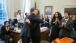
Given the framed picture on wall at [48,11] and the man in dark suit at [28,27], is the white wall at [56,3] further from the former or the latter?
the man in dark suit at [28,27]

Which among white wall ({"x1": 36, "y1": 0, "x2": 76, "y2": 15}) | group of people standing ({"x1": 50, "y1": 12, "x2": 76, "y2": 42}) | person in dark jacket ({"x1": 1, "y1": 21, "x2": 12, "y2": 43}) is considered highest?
white wall ({"x1": 36, "y1": 0, "x2": 76, "y2": 15})

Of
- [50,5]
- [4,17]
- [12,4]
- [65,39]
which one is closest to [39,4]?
[50,5]

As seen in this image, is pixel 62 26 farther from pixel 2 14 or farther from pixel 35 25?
pixel 2 14

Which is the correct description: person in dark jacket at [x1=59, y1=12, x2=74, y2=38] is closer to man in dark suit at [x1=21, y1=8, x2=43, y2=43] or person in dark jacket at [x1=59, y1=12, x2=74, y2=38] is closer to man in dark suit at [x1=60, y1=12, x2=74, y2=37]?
man in dark suit at [x1=60, y1=12, x2=74, y2=37]

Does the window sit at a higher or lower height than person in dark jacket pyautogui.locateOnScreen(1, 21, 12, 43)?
higher

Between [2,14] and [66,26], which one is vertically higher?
[2,14]

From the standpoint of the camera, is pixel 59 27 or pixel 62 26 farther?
pixel 59 27

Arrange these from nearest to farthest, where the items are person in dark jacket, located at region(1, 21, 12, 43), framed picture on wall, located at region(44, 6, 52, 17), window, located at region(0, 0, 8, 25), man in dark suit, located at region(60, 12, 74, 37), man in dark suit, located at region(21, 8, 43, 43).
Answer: man in dark suit, located at region(21, 8, 43, 43) → man in dark suit, located at region(60, 12, 74, 37) → person in dark jacket, located at region(1, 21, 12, 43) → window, located at region(0, 0, 8, 25) → framed picture on wall, located at region(44, 6, 52, 17)

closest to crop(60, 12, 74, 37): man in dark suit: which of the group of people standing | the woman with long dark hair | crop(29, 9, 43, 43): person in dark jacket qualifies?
the group of people standing

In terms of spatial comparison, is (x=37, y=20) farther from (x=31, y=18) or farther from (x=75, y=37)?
(x=75, y=37)

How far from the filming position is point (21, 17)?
22.7 ft

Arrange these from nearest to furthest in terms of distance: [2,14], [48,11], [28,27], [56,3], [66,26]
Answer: [28,27]
[66,26]
[2,14]
[56,3]
[48,11]

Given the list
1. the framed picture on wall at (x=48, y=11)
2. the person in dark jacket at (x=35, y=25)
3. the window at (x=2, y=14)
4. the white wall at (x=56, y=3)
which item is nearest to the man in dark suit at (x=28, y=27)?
the person in dark jacket at (x=35, y=25)

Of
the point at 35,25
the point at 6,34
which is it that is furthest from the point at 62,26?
the point at 6,34
